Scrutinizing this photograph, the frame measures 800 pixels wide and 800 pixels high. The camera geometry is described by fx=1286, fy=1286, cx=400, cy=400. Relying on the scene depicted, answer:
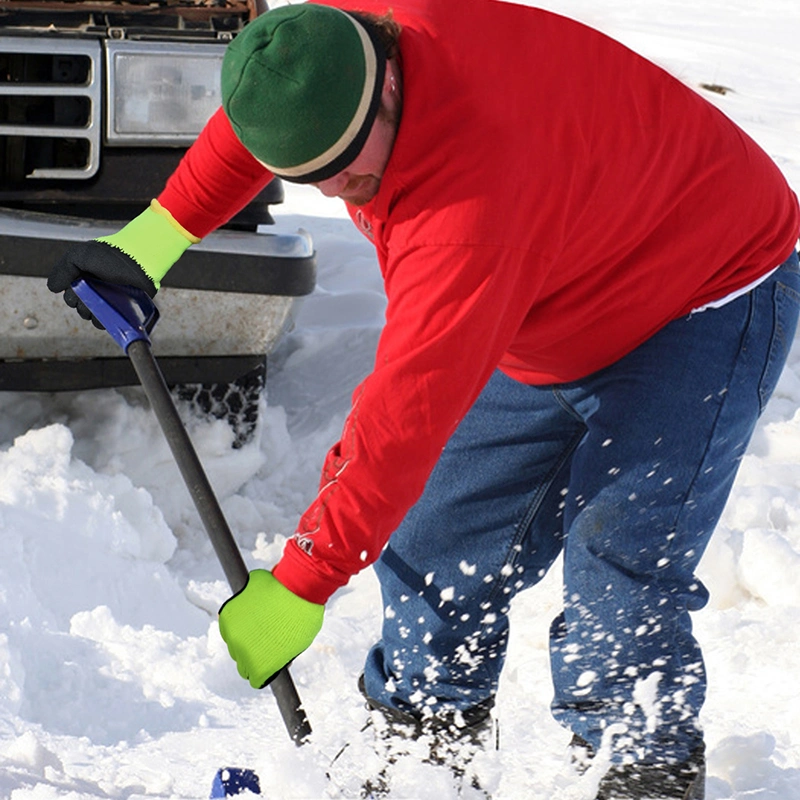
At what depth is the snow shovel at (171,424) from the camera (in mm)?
2266

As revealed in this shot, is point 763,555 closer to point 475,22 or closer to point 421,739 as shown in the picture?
point 421,739

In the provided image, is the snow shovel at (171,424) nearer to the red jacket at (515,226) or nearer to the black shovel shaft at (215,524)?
the black shovel shaft at (215,524)

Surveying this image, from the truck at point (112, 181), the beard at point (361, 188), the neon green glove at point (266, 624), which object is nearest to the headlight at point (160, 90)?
the truck at point (112, 181)

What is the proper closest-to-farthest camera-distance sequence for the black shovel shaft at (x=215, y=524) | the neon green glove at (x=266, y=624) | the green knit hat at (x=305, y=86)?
the green knit hat at (x=305, y=86) → the neon green glove at (x=266, y=624) → the black shovel shaft at (x=215, y=524)

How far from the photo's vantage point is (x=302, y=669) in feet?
9.97


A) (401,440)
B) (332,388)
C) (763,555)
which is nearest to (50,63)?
(332,388)

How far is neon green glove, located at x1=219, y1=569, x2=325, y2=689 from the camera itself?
196cm

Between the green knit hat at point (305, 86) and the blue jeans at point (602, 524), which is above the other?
the green knit hat at point (305, 86)

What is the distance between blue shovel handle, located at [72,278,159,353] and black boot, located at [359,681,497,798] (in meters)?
0.87

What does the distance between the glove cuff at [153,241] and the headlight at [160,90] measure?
2.11 ft

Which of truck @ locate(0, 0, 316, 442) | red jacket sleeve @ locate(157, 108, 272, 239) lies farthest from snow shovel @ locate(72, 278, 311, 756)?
truck @ locate(0, 0, 316, 442)

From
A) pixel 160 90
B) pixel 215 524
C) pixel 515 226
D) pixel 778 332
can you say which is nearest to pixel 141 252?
pixel 215 524

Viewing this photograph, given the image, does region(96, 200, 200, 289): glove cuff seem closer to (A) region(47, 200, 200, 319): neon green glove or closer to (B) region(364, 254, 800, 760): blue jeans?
(A) region(47, 200, 200, 319): neon green glove

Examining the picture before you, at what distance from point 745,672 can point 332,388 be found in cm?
167
